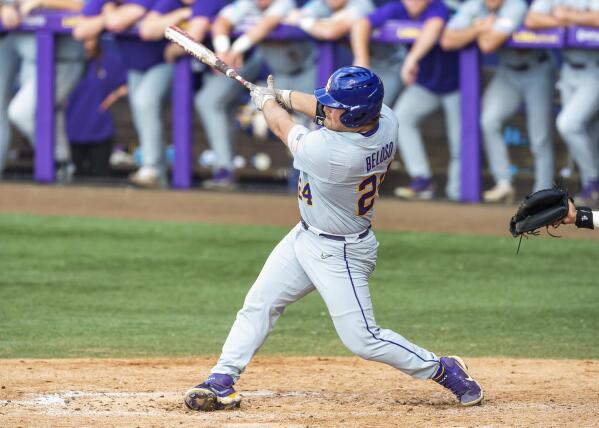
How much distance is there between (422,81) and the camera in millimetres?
12195

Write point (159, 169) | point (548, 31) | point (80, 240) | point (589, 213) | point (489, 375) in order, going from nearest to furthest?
point (589, 213) → point (489, 375) → point (80, 240) → point (548, 31) → point (159, 169)

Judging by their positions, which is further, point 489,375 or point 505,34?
point 505,34

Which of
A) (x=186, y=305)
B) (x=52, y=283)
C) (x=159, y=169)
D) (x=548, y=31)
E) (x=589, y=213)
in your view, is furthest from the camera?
(x=159, y=169)

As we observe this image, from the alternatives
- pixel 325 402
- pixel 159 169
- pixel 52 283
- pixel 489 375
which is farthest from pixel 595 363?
pixel 159 169

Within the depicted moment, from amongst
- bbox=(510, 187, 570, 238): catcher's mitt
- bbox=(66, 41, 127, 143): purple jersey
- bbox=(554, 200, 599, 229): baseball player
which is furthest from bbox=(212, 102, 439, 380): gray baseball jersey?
bbox=(66, 41, 127, 143): purple jersey

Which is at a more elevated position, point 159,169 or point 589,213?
point 589,213

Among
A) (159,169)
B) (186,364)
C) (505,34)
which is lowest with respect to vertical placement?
(159,169)

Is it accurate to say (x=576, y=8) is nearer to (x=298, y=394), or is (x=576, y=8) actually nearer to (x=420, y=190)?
(x=420, y=190)

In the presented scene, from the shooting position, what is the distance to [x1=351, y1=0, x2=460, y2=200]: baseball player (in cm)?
1193

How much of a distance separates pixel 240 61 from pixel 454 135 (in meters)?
2.07

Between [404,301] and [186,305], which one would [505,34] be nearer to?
[404,301]

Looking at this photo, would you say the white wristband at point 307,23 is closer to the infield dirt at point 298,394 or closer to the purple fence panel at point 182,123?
the purple fence panel at point 182,123

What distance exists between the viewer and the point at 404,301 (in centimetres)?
860

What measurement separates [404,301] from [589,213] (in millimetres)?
3401
